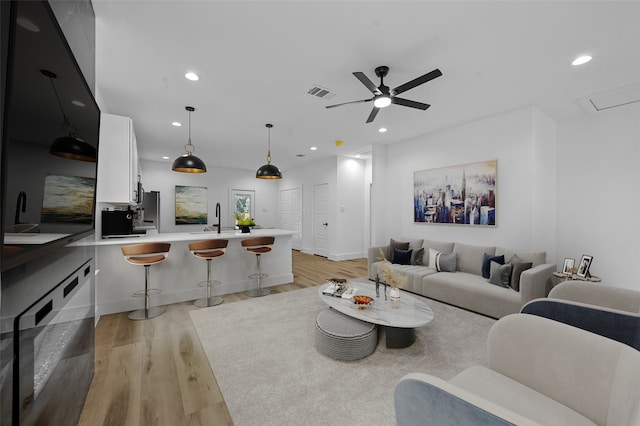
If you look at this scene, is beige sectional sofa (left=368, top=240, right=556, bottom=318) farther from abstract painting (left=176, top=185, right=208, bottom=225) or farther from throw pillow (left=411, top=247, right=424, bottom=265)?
abstract painting (left=176, top=185, right=208, bottom=225)

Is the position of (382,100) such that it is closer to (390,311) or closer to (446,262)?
(390,311)

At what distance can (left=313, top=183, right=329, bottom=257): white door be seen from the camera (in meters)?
7.58

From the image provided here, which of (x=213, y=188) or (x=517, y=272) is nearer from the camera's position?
(x=517, y=272)

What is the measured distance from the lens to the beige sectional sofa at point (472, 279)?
10.4 ft

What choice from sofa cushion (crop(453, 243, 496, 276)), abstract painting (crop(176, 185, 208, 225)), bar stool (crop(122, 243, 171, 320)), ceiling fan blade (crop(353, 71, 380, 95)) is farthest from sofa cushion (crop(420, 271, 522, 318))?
abstract painting (crop(176, 185, 208, 225))

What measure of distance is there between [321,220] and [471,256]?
14.2 feet

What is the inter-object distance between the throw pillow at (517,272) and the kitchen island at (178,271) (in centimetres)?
343

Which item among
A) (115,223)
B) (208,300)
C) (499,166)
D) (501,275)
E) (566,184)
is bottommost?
(208,300)

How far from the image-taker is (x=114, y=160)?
10.5 ft

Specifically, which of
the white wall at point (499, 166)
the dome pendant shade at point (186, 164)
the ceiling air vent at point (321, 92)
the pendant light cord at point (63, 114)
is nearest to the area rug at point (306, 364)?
the white wall at point (499, 166)

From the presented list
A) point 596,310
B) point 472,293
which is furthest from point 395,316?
point 472,293

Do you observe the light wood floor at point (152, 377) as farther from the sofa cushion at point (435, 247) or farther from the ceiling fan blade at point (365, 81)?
the sofa cushion at point (435, 247)

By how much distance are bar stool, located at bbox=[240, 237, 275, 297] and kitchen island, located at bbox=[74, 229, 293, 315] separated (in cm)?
23

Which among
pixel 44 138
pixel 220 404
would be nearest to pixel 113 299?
pixel 220 404
